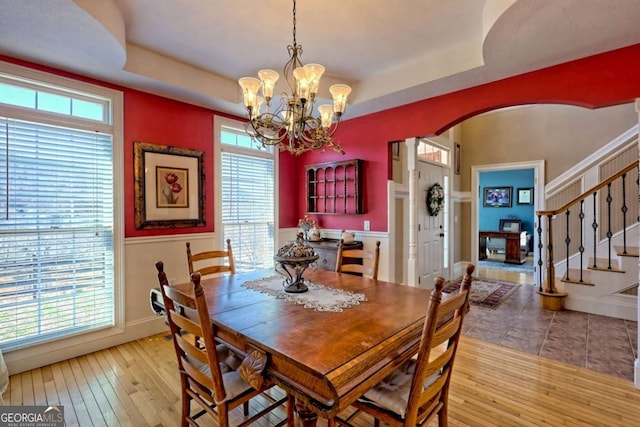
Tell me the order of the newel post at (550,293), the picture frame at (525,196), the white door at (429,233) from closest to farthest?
the newel post at (550,293) → the white door at (429,233) → the picture frame at (525,196)

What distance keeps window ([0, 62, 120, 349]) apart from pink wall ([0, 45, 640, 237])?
8.8 inches

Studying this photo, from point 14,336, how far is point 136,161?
1818mm

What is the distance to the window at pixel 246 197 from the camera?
4.00 metres

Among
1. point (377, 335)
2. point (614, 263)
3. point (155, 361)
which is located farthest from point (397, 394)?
point (614, 263)

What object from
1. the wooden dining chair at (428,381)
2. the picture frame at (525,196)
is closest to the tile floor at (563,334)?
the wooden dining chair at (428,381)

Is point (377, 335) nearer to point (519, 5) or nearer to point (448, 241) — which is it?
point (519, 5)

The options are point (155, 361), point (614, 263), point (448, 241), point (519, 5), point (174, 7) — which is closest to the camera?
point (519, 5)

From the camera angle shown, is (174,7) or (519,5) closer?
(519,5)

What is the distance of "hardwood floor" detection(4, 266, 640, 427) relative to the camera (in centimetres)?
197

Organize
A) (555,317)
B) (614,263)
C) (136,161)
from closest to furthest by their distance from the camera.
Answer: (136,161), (555,317), (614,263)

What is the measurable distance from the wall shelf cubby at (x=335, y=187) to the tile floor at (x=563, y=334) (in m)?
2.04

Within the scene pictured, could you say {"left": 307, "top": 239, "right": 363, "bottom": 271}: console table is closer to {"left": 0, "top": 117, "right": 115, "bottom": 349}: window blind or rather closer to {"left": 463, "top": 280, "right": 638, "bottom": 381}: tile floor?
{"left": 463, "top": 280, "right": 638, "bottom": 381}: tile floor

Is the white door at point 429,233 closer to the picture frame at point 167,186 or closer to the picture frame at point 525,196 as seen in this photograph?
the picture frame at point 167,186

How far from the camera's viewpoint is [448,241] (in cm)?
558
